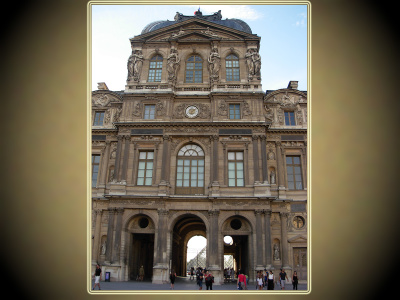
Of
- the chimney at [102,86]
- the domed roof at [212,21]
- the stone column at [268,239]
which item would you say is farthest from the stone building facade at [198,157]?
the chimney at [102,86]

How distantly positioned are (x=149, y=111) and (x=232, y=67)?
25.3 feet

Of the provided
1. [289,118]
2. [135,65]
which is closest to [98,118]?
[135,65]

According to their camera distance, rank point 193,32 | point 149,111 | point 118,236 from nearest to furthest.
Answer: point 118,236, point 149,111, point 193,32

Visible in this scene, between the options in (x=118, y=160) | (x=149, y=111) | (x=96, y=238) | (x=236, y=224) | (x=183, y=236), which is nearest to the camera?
(x=236, y=224)

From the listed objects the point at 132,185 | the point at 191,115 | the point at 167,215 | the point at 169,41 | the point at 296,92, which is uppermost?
the point at 169,41

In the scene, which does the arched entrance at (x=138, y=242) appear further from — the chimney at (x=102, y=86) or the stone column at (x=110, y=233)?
the chimney at (x=102, y=86)

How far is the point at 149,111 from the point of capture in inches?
974

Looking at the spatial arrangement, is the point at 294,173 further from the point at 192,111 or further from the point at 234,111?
the point at 192,111

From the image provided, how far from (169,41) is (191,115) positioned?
22.6ft

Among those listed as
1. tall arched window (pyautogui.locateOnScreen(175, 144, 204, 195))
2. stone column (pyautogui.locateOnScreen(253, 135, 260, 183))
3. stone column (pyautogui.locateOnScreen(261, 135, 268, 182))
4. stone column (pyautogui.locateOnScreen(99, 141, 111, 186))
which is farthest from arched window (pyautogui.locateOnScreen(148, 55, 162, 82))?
stone column (pyautogui.locateOnScreen(261, 135, 268, 182))
